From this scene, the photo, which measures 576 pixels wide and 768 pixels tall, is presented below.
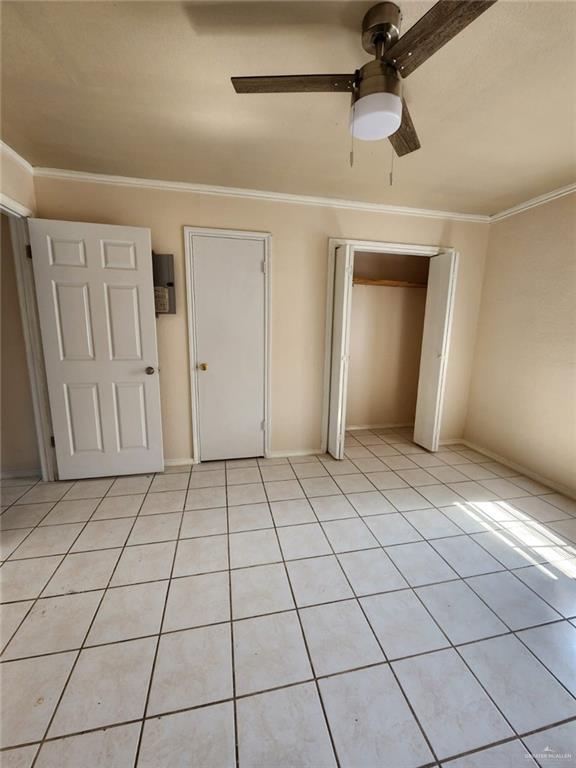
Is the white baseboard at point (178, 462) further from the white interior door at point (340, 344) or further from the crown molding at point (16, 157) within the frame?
the crown molding at point (16, 157)

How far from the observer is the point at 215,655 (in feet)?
4.37

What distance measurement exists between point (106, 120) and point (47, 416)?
2.17 metres

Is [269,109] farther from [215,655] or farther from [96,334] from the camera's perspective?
[215,655]

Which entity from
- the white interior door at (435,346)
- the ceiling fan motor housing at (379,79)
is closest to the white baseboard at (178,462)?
the white interior door at (435,346)

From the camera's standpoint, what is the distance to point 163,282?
106 inches

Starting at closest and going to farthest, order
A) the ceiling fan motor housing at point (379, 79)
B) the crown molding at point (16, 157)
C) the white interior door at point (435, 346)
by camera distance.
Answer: the ceiling fan motor housing at point (379, 79), the crown molding at point (16, 157), the white interior door at point (435, 346)

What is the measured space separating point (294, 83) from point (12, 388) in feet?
Result: 9.74

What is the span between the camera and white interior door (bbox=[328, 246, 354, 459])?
114 inches

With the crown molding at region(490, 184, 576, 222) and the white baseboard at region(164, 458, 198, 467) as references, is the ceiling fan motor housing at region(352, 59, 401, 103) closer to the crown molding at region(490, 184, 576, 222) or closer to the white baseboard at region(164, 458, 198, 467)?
the crown molding at region(490, 184, 576, 222)

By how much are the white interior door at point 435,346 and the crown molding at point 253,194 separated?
1.63 ft

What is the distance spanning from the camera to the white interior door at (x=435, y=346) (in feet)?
10.3

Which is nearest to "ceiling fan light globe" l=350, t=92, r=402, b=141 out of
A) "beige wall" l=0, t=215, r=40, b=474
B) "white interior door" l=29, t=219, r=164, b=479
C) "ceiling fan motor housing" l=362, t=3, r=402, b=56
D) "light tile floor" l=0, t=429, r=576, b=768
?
"ceiling fan motor housing" l=362, t=3, r=402, b=56

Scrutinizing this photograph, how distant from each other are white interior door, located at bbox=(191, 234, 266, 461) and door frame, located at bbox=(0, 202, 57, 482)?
1183 millimetres

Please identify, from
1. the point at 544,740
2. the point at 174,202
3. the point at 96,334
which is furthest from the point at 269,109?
the point at 544,740
